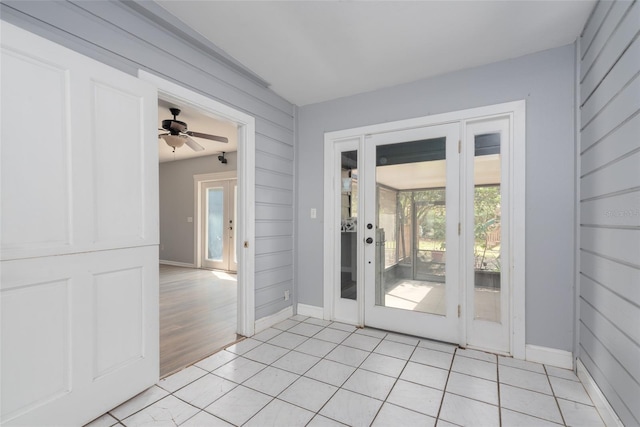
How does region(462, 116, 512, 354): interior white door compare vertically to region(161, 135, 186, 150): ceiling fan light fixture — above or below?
below

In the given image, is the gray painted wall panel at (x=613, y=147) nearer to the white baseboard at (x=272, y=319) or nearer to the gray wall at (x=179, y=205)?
the white baseboard at (x=272, y=319)

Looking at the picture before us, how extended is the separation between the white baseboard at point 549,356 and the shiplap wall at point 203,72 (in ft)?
7.93

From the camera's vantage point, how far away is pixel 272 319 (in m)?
3.16

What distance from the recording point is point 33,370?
1407 millimetres

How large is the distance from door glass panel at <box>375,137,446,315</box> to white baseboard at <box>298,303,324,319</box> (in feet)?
2.43

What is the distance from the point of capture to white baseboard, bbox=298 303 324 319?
11.1 feet

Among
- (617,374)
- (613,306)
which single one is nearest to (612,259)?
(613,306)

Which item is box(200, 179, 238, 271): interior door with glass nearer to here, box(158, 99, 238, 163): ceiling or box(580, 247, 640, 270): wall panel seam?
box(158, 99, 238, 163): ceiling

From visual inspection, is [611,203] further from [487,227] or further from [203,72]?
[203,72]

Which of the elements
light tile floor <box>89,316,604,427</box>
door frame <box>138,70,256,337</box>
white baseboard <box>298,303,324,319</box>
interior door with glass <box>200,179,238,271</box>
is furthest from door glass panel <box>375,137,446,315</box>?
interior door with glass <box>200,179,238,271</box>

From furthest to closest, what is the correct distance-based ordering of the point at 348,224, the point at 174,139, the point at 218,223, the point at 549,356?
the point at 218,223 → the point at 174,139 → the point at 348,224 → the point at 549,356

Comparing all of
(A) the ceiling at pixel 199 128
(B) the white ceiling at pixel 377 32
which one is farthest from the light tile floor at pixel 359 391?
(B) the white ceiling at pixel 377 32

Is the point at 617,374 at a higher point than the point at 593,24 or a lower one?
lower

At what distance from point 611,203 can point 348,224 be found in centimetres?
214
